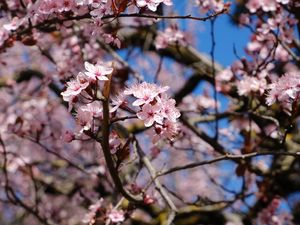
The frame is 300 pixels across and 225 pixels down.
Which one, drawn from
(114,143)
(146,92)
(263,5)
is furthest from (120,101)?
(263,5)

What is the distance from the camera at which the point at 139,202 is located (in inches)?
94.5

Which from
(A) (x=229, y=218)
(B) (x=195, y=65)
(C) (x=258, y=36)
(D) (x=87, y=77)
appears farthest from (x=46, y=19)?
(A) (x=229, y=218)

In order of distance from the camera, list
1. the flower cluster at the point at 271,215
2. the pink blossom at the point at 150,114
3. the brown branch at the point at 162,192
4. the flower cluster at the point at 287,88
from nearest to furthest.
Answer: the pink blossom at the point at 150,114
the flower cluster at the point at 287,88
the brown branch at the point at 162,192
the flower cluster at the point at 271,215

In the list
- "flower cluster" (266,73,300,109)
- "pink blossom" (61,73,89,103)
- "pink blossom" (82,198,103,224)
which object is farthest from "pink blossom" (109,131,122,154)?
"flower cluster" (266,73,300,109)

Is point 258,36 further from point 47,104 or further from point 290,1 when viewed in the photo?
point 47,104

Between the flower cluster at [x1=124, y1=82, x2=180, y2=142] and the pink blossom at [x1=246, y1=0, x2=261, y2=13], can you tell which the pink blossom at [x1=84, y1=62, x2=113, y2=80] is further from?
the pink blossom at [x1=246, y1=0, x2=261, y2=13]

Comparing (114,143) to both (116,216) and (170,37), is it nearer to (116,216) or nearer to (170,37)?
(116,216)

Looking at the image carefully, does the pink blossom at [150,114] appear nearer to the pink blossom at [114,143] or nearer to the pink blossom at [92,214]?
the pink blossom at [114,143]

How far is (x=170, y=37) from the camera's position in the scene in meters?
3.55

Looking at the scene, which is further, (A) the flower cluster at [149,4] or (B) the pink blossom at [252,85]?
(B) the pink blossom at [252,85]

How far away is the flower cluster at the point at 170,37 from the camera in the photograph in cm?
352

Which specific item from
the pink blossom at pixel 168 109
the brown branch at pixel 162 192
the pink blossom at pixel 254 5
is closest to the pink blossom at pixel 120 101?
the pink blossom at pixel 168 109

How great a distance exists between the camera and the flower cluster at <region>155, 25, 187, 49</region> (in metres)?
3.52

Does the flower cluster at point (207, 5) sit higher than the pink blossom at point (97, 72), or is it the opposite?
the flower cluster at point (207, 5)
